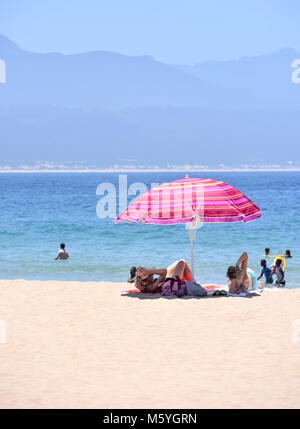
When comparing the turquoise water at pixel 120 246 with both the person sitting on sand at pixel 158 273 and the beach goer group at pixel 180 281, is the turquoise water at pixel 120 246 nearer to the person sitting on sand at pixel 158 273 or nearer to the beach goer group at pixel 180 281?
the beach goer group at pixel 180 281

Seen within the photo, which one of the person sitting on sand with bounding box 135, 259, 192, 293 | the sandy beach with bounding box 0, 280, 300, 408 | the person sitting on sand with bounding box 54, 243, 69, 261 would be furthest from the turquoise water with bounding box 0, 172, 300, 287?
the sandy beach with bounding box 0, 280, 300, 408

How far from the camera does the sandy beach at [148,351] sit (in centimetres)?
703

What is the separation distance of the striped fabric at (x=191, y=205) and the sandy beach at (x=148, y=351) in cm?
154

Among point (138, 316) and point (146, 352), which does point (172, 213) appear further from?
point (146, 352)

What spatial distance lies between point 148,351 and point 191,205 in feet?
13.0

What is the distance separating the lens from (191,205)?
1236cm

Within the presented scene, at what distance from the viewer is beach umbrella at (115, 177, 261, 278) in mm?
12227

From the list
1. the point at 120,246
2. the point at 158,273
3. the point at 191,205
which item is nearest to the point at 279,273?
the point at 158,273

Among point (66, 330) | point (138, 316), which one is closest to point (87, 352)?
point (66, 330)

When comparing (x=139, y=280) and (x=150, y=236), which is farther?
(x=150, y=236)

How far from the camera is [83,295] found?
44.5 ft

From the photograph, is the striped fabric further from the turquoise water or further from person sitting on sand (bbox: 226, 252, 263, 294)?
the turquoise water

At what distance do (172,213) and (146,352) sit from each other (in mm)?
3878
